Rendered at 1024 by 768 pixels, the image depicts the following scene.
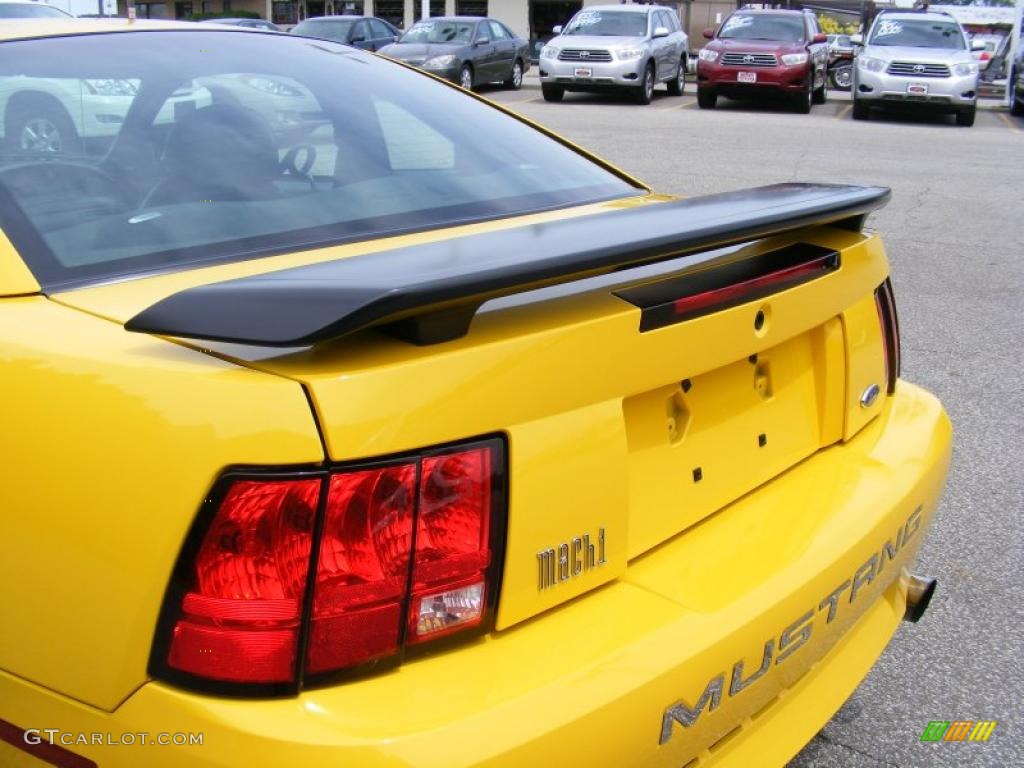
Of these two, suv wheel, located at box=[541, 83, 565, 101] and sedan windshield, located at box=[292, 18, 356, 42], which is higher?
sedan windshield, located at box=[292, 18, 356, 42]

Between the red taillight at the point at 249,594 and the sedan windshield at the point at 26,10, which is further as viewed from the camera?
the sedan windshield at the point at 26,10

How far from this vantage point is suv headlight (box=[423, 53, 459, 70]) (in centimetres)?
1986

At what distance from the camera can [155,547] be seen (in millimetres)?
1320

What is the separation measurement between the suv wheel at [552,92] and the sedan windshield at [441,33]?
214cm

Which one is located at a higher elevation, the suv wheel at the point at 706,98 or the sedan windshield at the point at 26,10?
the sedan windshield at the point at 26,10

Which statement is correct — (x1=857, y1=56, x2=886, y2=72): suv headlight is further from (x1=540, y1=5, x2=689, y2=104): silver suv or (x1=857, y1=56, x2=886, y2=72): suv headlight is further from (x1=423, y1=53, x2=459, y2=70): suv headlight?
(x1=423, y1=53, x2=459, y2=70): suv headlight

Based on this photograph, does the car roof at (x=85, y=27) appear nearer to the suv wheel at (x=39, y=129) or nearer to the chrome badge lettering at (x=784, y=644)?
the suv wheel at (x=39, y=129)

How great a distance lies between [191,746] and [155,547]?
242 millimetres

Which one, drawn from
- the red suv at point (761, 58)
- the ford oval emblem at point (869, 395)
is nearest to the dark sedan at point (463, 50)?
the red suv at point (761, 58)

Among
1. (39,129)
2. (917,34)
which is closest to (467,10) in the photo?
(917,34)

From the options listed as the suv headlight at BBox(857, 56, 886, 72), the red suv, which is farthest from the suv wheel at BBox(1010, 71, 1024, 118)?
the suv headlight at BBox(857, 56, 886, 72)

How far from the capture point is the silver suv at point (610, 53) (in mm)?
19219

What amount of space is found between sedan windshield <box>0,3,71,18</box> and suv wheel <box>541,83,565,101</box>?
37.6 feet

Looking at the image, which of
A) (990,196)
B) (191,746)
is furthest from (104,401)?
(990,196)
